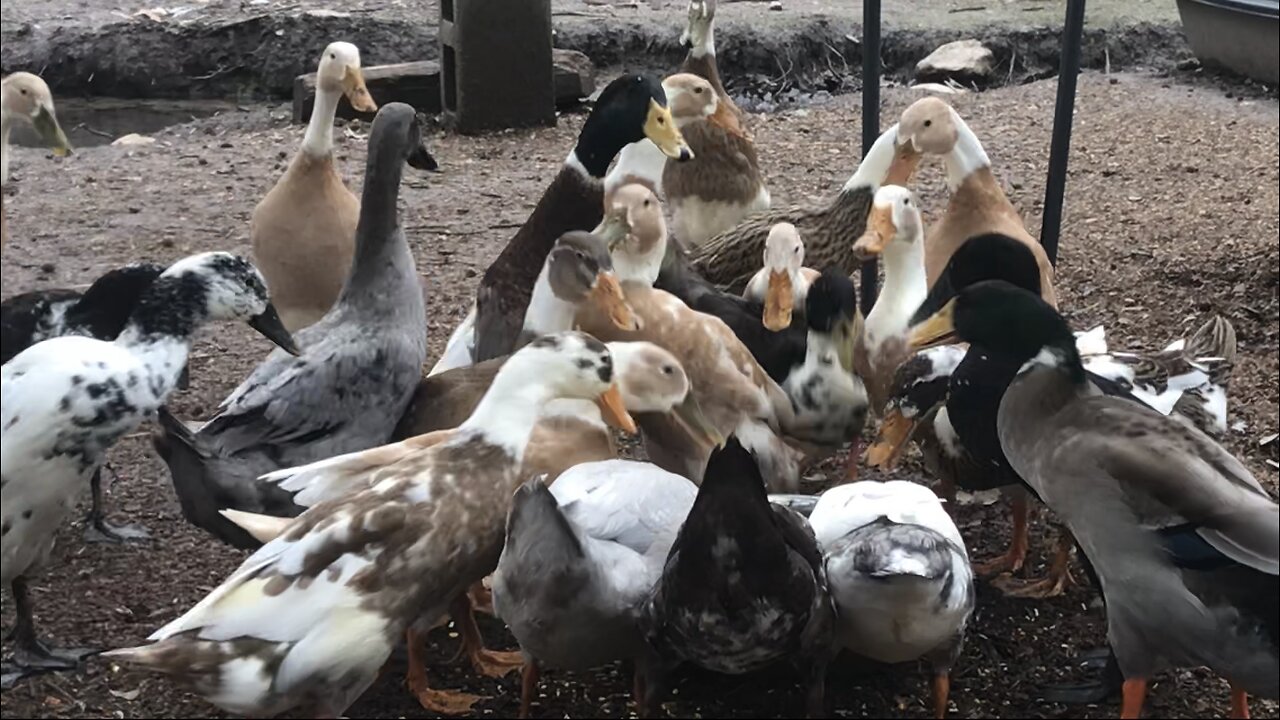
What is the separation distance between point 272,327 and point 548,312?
0.79 meters

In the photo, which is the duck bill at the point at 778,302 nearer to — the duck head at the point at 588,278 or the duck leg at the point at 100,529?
the duck head at the point at 588,278

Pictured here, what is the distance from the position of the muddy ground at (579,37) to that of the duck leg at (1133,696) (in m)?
1.75

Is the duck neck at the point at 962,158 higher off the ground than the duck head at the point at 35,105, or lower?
lower

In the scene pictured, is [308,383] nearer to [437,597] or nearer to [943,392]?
[437,597]

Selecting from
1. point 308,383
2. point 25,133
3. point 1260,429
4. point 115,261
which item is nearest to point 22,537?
point 115,261

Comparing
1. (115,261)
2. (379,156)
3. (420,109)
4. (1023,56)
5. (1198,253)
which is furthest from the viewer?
(1023,56)

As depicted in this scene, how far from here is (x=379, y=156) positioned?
3.73 meters

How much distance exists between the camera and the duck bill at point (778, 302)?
3830 millimetres

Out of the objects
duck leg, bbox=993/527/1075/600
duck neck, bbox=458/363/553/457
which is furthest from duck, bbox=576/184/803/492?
duck leg, bbox=993/527/1075/600

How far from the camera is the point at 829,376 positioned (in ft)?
12.1

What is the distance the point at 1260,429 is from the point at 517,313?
231cm

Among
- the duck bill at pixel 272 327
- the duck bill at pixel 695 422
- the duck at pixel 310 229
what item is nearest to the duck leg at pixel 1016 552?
the duck bill at pixel 695 422

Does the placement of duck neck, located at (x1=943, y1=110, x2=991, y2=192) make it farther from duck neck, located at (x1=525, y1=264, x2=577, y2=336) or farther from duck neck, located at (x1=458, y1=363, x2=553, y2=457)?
duck neck, located at (x1=458, y1=363, x2=553, y2=457)

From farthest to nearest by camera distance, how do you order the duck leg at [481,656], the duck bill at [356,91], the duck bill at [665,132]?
the duck bill at [665,132]
the duck bill at [356,91]
the duck leg at [481,656]
